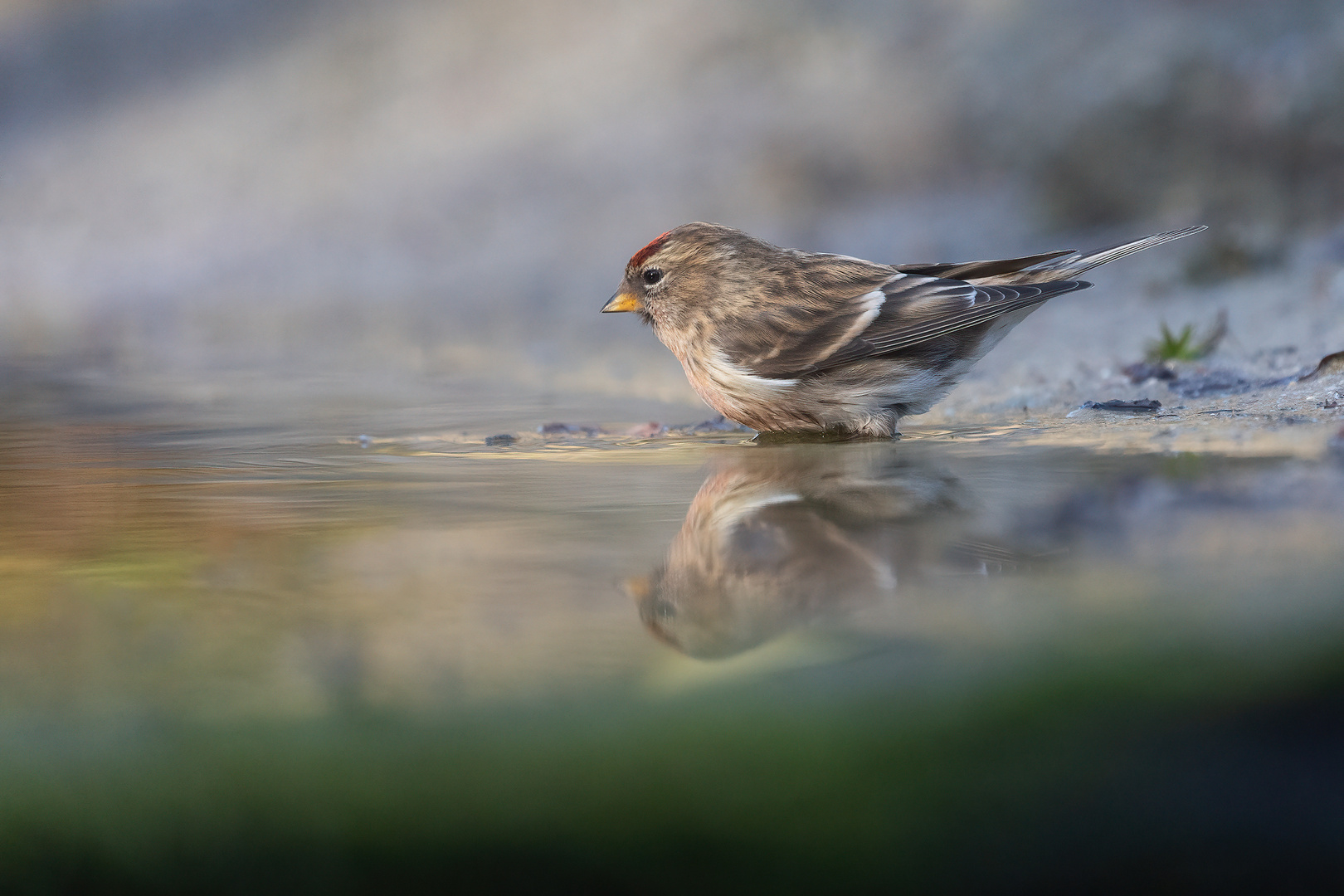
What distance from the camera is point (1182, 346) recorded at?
18.6 feet

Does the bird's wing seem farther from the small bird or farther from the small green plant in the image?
the small green plant

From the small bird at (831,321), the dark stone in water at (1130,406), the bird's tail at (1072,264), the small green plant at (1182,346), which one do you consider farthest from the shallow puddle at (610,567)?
the small green plant at (1182,346)

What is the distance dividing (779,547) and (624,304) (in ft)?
8.31

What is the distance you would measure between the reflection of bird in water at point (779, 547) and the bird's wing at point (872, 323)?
56cm

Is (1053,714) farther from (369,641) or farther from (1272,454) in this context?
(1272,454)

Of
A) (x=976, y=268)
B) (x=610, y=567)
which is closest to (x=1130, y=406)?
(x=976, y=268)

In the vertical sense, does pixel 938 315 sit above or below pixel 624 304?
below

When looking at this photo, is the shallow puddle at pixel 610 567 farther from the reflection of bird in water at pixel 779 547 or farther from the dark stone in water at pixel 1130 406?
the dark stone in water at pixel 1130 406

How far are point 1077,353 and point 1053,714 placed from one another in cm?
484

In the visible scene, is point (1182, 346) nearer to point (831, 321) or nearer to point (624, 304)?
point (831, 321)

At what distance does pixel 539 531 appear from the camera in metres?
2.86

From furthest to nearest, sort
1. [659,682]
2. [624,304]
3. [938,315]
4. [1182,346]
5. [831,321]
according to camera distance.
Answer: [1182,346]
[624,304]
[831,321]
[938,315]
[659,682]

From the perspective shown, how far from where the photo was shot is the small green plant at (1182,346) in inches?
223

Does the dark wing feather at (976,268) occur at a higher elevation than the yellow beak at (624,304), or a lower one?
higher
